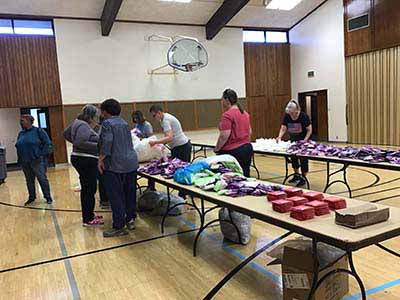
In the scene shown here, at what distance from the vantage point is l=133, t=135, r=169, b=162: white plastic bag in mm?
4379

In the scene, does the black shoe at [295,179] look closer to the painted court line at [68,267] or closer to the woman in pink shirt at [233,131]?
the woman in pink shirt at [233,131]

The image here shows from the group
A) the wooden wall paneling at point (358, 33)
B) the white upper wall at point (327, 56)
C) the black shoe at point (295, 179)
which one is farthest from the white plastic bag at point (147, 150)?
the white upper wall at point (327, 56)

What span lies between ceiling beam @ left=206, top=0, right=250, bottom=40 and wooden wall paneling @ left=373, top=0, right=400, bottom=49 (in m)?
3.46

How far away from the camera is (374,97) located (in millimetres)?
9852

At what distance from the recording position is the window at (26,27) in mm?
9117

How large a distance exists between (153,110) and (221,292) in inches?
101

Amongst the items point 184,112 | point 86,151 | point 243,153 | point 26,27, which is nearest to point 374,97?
point 184,112

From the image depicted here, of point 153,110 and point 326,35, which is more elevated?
point 326,35

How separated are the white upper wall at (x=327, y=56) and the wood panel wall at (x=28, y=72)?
7.95 meters

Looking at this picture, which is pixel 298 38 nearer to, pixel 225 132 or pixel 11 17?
pixel 11 17

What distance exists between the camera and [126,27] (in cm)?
1028

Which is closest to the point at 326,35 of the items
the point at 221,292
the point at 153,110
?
the point at 153,110

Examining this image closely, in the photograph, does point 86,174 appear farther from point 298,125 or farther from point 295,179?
point 295,179

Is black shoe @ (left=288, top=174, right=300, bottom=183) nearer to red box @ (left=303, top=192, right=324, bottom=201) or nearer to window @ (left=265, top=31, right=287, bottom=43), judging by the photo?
red box @ (left=303, top=192, right=324, bottom=201)
